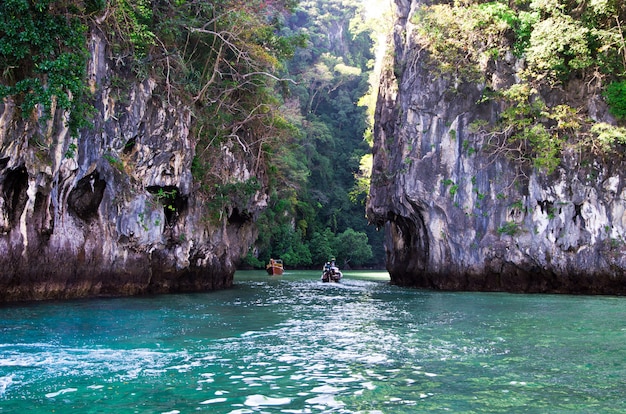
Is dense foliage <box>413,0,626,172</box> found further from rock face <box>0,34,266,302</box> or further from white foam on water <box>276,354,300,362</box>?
white foam on water <box>276,354,300,362</box>

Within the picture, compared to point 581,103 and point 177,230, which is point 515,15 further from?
point 177,230

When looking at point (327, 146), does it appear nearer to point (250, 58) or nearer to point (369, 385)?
point (250, 58)

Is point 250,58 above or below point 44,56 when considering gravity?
above

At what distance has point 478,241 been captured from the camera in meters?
25.0

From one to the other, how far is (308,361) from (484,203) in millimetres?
18341

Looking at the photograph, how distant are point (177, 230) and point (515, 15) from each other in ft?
54.2

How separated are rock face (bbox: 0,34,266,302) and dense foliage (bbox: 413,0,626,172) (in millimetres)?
11197

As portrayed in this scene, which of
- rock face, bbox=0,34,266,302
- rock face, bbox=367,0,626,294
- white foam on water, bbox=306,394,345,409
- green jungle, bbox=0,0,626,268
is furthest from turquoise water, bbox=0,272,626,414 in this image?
rock face, bbox=367,0,626,294

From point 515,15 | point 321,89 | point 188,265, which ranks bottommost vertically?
Result: point 188,265

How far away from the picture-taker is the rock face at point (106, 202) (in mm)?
15234

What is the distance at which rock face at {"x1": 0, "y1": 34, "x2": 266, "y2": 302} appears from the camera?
15234mm

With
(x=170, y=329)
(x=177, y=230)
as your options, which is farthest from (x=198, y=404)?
(x=177, y=230)

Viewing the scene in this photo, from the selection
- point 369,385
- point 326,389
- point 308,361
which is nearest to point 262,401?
point 326,389

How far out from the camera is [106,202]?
1939 cm
